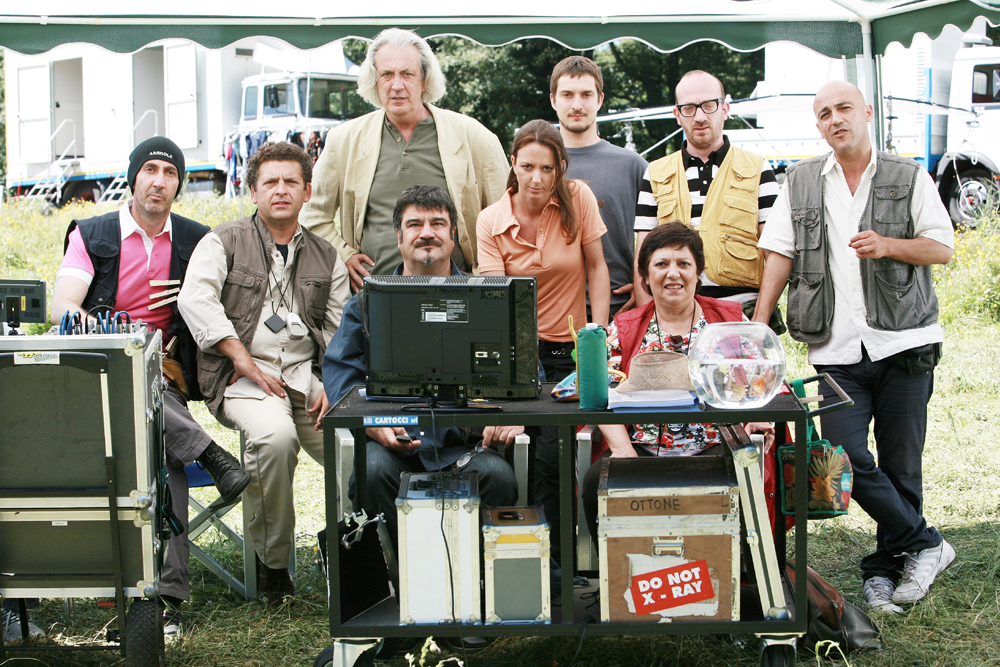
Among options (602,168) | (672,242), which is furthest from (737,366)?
(602,168)

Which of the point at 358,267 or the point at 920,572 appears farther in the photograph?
the point at 358,267

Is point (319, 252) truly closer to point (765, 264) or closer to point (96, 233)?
point (96, 233)

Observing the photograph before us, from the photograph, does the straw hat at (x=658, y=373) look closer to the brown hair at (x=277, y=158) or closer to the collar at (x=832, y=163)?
the collar at (x=832, y=163)

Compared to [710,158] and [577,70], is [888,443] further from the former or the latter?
[577,70]

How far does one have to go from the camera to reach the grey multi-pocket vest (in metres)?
3.38

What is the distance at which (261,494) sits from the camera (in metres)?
3.51

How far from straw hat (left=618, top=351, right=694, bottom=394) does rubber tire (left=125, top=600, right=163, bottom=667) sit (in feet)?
5.22

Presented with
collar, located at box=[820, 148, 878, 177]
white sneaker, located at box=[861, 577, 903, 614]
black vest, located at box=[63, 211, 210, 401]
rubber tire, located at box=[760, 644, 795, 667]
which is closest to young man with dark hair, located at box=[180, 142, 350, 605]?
black vest, located at box=[63, 211, 210, 401]

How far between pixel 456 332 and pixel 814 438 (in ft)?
3.86

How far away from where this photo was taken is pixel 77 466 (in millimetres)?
2816

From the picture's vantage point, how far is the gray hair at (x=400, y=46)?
3.94 meters

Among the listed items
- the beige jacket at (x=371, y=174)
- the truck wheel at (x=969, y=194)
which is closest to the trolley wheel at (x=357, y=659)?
the beige jacket at (x=371, y=174)

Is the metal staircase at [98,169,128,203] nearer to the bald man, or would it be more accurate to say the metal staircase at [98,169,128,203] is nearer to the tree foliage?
the tree foliage

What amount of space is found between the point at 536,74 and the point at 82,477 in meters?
18.0
